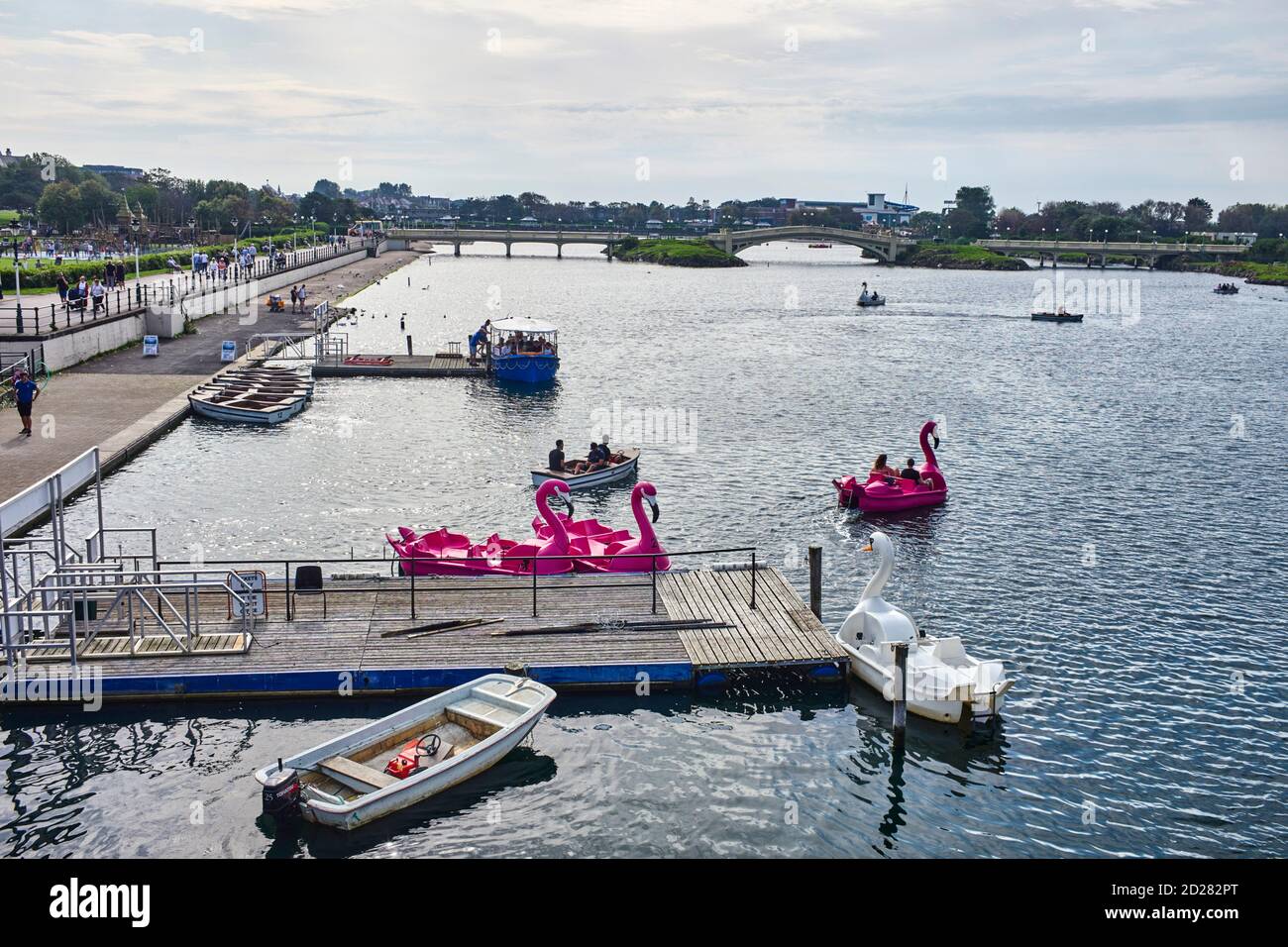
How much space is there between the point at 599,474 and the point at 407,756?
21339mm

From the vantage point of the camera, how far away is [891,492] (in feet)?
125

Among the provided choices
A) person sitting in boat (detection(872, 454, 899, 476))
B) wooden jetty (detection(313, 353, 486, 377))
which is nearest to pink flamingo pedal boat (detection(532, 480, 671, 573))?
person sitting in boat (detection(872, 454, 899, 476))

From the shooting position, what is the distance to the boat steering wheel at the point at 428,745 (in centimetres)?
1947

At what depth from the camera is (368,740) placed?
19562 mm

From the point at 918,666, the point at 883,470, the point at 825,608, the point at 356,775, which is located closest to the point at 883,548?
the point at 918,666

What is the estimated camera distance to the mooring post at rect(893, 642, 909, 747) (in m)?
20.9

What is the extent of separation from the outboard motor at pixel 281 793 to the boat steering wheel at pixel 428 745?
2.15 m

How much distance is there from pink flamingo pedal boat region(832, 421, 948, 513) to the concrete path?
83.3 feet

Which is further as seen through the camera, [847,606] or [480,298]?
[480,298]

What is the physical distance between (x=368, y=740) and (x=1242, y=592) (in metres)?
23.8

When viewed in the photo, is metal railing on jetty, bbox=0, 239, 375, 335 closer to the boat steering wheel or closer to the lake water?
the lake water

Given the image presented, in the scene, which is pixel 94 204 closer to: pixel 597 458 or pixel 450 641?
pixel 597 458

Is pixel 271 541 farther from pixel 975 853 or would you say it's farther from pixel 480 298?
pixel 480 298
